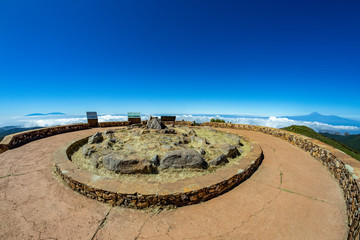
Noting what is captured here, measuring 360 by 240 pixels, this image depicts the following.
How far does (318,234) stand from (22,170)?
742 centimetres

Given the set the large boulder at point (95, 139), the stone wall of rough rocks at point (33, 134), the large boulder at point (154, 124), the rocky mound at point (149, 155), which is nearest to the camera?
the rocky mound at point (149, 155)

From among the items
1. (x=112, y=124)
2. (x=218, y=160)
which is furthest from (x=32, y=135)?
(x=218, y=160)

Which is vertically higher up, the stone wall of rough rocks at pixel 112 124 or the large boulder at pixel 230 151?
the stone wall of rough rocks at pixel 112 124

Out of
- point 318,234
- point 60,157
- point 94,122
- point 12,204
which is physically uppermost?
point 94,122

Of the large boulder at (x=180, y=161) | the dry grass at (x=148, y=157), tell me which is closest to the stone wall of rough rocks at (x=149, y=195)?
the dry grass at (x=148, y=157)

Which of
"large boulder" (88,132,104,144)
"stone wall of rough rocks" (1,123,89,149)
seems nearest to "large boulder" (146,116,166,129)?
"large boulder" (88,132,104,144)

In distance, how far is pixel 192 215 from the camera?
270cm

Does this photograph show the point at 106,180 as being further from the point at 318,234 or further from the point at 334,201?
the point at 334,201

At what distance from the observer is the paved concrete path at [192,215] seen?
2.33 meters

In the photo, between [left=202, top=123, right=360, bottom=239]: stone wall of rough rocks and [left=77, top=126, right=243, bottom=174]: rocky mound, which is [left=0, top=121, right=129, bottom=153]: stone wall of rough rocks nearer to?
[left=77, top=126, right=243, bottom=174]: rocky mound

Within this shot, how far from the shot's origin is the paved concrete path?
233cm

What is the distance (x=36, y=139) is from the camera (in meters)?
7.96

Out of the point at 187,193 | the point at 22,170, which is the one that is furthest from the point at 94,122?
the point at 187,193

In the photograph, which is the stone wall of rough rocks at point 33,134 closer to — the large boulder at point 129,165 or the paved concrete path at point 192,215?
the paved concrete path at point 192,215
